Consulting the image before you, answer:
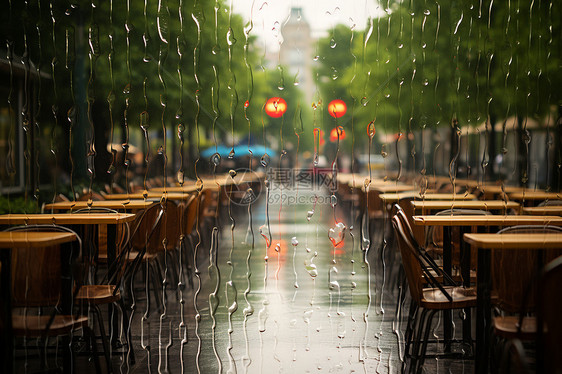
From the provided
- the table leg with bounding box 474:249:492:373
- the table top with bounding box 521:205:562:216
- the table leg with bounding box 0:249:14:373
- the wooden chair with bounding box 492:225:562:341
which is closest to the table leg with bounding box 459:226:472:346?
the wooden chair with bounding box 492:225:562:341

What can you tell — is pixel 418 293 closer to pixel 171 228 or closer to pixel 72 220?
pixel 72 220

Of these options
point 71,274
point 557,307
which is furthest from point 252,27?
point 557,307

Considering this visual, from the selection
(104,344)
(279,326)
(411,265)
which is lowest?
(279,326)

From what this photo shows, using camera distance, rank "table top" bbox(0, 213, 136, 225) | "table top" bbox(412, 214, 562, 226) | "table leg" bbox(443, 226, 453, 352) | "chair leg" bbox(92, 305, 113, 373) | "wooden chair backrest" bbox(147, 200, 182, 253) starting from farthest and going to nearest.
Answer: "wooden chair backrest" bbox(147, 200, 182, 253) < "table leg" bbox(443, 226, 453, 352) < "table top" bbox(0, 213, 136, 225) < "table top" bbox(412, 214, 562, 226) < "chair leg" bbox(92, 305, 113, 373)

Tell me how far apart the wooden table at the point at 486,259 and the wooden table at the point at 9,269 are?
2043 millimetres

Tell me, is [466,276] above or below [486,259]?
below

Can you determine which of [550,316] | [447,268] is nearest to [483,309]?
[447,268]

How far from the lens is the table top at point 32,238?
10.0 ft

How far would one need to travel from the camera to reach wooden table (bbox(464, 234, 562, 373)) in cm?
298

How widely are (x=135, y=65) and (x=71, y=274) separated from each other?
704 cm

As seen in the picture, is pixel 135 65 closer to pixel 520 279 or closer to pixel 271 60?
pixel 271 60

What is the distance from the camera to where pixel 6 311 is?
9.77ft

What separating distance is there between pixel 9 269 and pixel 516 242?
2.38 meters

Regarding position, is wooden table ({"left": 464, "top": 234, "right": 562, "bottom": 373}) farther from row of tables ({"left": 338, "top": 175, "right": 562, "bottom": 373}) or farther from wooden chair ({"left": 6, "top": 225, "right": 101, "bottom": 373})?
wooden chair ({"left": 6, "top": 225, "right": 101, "bottom": 373})
